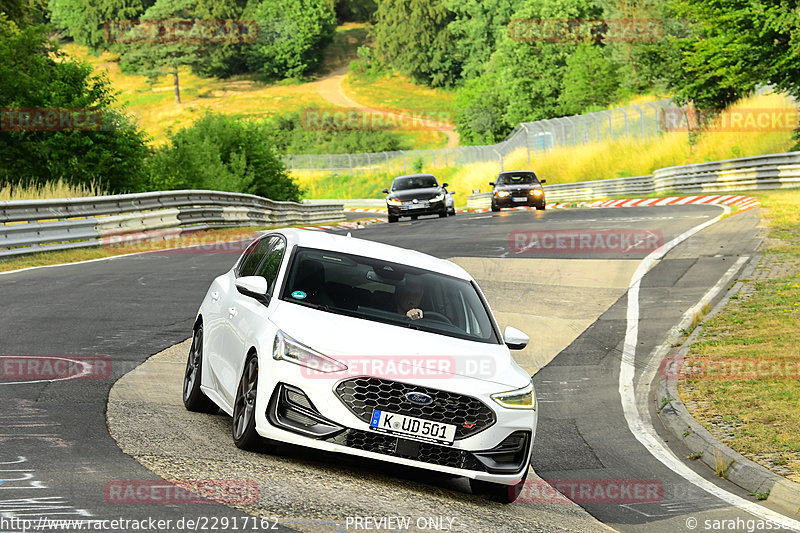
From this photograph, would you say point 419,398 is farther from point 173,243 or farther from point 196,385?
point 173,243

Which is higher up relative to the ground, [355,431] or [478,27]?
[478,27]

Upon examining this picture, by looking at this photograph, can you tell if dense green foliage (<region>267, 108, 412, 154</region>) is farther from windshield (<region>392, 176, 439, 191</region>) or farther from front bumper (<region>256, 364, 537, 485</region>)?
front bumper (<region>256, 364, 537, 485</region>)

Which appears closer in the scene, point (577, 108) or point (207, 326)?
point (207, 326)

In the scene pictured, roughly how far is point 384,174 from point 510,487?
8985cm

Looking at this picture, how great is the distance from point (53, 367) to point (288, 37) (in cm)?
16633

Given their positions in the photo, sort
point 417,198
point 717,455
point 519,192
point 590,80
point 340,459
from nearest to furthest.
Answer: point 340,459 → point 717,455 → point 417,198 → point 519,192 → point 590,80

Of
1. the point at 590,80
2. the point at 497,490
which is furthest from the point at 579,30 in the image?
the point at 497,490

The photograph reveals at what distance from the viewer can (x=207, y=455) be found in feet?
24.0

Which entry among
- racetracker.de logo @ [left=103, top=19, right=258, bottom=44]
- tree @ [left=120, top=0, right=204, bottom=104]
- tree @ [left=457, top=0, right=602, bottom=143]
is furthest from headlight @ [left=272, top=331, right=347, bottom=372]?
racetracker.de logo @ [left=103, top=19, right=258, bottom=44]

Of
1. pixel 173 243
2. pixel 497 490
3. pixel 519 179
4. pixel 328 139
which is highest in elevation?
pixel 328 139

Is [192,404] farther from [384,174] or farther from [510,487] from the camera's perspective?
[384,174]

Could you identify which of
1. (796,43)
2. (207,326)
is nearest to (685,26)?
(796,43)

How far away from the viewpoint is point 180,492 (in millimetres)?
6301

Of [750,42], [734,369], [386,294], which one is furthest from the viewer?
[750,42]
